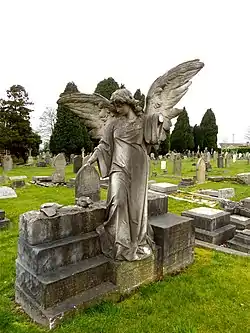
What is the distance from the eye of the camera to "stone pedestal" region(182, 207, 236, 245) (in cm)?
681

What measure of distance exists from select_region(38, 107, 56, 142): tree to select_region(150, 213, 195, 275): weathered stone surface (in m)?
48.9

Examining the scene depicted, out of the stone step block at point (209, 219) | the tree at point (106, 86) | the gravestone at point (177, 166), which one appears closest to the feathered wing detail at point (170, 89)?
the stone step block at point (209, 219)

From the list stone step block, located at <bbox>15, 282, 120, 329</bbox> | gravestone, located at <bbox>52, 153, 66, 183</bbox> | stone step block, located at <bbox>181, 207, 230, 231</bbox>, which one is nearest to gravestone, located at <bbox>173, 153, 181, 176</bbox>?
gravestone, located at <bbox>52, 153, 66, 183</bbox>

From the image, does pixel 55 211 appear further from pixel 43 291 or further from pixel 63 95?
pixel 63 95

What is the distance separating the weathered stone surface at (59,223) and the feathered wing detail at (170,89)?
1.76 m

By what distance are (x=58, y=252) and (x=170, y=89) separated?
2825mm

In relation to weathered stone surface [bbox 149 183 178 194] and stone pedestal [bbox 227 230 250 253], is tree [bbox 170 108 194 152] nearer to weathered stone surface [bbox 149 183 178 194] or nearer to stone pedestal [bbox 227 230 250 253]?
weathered stone surface [bbox 149 183 178 194]

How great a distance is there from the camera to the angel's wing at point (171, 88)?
4.30 metres

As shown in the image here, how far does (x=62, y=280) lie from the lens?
363 centimetres

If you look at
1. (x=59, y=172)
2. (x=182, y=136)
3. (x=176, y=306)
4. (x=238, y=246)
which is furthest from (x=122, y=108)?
(x=182, y=136)

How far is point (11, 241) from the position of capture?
21.1 feet

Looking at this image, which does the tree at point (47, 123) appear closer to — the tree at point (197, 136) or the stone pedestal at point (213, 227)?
the tree at point (197, 136)

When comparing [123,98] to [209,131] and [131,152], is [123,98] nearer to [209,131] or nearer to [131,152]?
Result: [131,152]

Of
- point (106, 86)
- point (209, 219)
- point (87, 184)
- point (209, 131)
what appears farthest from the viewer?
point (209, 131)
